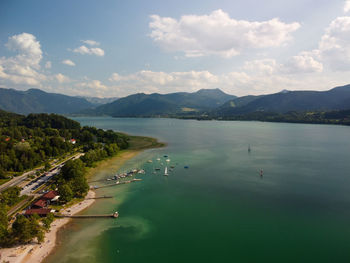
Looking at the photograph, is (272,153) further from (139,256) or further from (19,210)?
(19,210)

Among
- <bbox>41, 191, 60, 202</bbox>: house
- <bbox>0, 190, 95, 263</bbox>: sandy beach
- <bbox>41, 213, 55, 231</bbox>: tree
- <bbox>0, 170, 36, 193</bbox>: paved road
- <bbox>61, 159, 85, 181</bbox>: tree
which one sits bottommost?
<bbox>0, 190, 95, 263</bbox>: sandy beach

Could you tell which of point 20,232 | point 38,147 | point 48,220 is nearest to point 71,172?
point 48,220

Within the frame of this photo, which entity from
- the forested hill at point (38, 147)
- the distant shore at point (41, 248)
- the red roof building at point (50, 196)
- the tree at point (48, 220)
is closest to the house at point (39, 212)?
the tree at point (48, 220)

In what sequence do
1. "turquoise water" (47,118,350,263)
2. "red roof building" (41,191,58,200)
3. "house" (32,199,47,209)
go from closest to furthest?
1. "turquoise water" (47,118,350,263)
2. "house" (32,199,47,209)
3. "red roof building" (41,191,58,200)

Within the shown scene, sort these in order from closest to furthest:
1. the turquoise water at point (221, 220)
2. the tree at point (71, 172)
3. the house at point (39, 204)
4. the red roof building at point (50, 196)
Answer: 1. the turquoise water at point (221, 220)
2. the house at point (39, 204)
3. the red roof building at point (50, 196)
4. the tree at point (71, 172)

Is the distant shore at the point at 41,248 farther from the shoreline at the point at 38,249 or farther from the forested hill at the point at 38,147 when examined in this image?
the forested hill at the point at 38,147

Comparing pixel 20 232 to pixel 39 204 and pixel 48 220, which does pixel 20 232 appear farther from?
pixel 39 204

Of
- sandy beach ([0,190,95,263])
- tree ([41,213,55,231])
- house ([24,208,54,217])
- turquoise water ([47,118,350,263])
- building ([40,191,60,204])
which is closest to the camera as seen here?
sandy beach ([0,190,95,263])

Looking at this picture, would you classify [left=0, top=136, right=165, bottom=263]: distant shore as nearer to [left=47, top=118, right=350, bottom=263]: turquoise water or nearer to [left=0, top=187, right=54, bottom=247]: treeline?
[left=0, top=187, right=54, bottom=247]: treeline

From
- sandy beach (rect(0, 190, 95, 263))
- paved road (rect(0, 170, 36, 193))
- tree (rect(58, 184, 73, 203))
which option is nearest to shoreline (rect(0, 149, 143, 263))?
sandy beach (rect(0, 190, 95, 263))

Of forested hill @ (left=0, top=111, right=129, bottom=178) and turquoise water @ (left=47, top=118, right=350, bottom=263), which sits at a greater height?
forested hill @ (left=0, top=111, right=129, bottom=178)

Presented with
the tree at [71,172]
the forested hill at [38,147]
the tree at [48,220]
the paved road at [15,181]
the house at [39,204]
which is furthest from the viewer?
the forested hill at [38,147]
